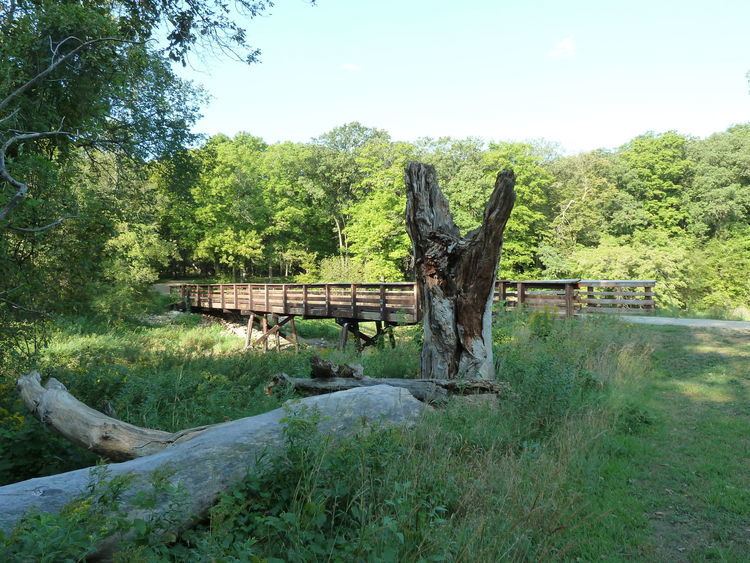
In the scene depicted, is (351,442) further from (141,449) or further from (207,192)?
(207,192)

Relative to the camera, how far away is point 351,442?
364cm

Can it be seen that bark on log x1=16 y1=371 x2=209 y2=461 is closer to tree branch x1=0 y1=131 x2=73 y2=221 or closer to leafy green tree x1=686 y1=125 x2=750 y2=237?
tree branch x1=0 y1=131 x2=73 y2=221

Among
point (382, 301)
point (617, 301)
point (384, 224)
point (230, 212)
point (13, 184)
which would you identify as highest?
point (230, 212)

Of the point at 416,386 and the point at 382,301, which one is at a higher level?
the point at 382,301

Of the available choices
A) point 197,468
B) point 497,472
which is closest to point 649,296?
point 497,472

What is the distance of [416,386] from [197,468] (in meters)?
3.04

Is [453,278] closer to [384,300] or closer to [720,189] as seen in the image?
[384,300]

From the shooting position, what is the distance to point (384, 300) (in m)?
16.9

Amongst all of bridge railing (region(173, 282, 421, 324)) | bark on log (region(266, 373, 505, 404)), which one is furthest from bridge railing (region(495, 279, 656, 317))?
bark on log (region(266, 373, 505, 404))

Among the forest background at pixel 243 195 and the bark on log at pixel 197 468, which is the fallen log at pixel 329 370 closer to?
the bark on log at pixel 197 468

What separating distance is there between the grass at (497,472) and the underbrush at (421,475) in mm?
13

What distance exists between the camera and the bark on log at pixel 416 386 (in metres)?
5.86

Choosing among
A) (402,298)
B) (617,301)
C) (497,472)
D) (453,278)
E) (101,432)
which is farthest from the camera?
(402,298)

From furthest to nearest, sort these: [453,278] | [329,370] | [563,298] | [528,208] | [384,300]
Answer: [528,208]
[384,300]
[563,298]
[453,278]
[329,370]
